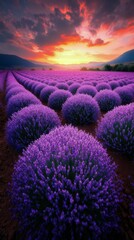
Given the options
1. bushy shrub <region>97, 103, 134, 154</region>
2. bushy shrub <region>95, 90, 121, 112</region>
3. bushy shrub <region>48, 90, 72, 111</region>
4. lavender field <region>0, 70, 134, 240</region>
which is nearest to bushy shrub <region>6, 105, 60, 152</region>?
lavender field <region>0, 70, 134, 240</region>

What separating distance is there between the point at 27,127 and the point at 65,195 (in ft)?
6.03

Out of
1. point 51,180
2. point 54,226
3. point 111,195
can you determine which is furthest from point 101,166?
point 54,226

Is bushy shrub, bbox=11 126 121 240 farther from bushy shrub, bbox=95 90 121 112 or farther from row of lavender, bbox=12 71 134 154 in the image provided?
bushy shrub, bbox=95 90 121 112

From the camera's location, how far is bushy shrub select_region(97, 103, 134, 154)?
224 cm

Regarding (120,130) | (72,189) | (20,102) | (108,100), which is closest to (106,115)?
(120,130)

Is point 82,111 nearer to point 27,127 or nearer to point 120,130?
point 120,130

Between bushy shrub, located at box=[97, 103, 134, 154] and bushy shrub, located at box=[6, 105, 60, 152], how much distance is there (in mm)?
1164

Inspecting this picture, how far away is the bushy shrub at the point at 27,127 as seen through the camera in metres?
2.65

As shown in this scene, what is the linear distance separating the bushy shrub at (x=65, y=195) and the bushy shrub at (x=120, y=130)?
971 mm

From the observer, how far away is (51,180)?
1.27m

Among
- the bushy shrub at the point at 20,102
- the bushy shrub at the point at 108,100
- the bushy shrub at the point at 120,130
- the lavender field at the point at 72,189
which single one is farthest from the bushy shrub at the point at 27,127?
the bushy shrub at the point at 108,100

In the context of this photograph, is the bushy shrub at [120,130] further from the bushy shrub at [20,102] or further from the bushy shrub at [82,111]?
the bushy shrub at [20,102]

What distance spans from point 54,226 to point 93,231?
1.10 ft

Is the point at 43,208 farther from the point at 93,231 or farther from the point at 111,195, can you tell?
the point at 111,195
